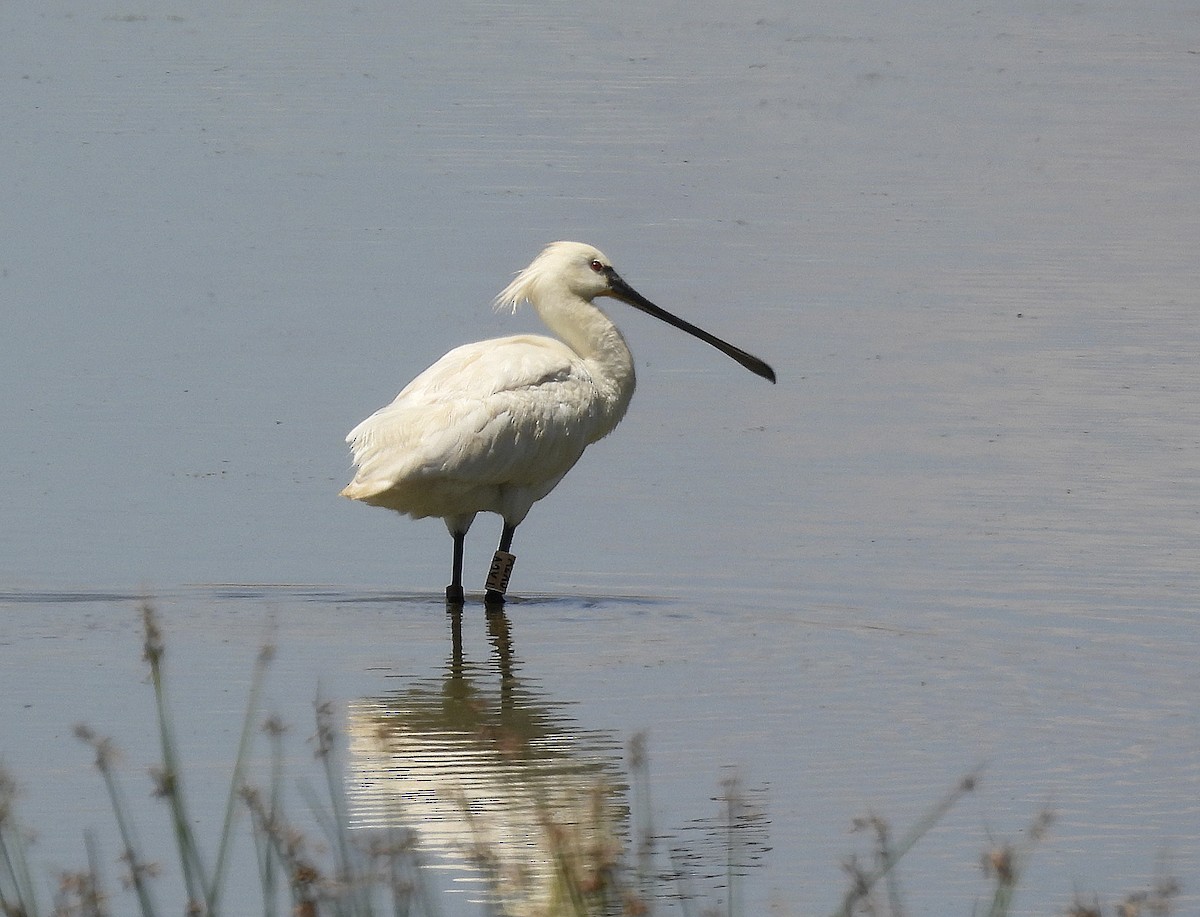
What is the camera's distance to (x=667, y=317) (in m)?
10.9

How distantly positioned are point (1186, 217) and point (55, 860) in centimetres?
1266

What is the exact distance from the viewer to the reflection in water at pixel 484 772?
575 centimetres

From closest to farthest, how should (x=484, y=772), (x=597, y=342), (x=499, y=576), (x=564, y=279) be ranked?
(x=484, y=772) < (x=499, y=576) < (x=597, y=342) < (x=564, y=279)

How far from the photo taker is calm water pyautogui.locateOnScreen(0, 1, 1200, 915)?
22.7ft

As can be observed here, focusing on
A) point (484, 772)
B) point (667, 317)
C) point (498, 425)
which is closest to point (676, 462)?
point (667, 317)

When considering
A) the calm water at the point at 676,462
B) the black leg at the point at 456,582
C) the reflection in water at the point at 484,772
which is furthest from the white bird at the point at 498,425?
the reflection in water at the point at 484,772

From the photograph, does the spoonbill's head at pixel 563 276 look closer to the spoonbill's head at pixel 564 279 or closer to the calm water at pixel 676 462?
the spoonbill's head at pixel 564 279

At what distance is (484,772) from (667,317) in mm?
4445

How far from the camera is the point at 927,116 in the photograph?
21.8 metres

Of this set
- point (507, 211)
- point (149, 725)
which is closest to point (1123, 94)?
point (507, 211)

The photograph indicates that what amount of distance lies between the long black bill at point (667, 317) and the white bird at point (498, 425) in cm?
35

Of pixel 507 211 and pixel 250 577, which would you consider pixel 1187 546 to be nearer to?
pixel 250 577

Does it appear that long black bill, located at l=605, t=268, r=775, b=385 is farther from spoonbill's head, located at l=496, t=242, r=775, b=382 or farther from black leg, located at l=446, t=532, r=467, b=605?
black leg, located at l=446, t=532, r=467, b=605

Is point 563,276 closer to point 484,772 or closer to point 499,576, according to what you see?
point 499,576
